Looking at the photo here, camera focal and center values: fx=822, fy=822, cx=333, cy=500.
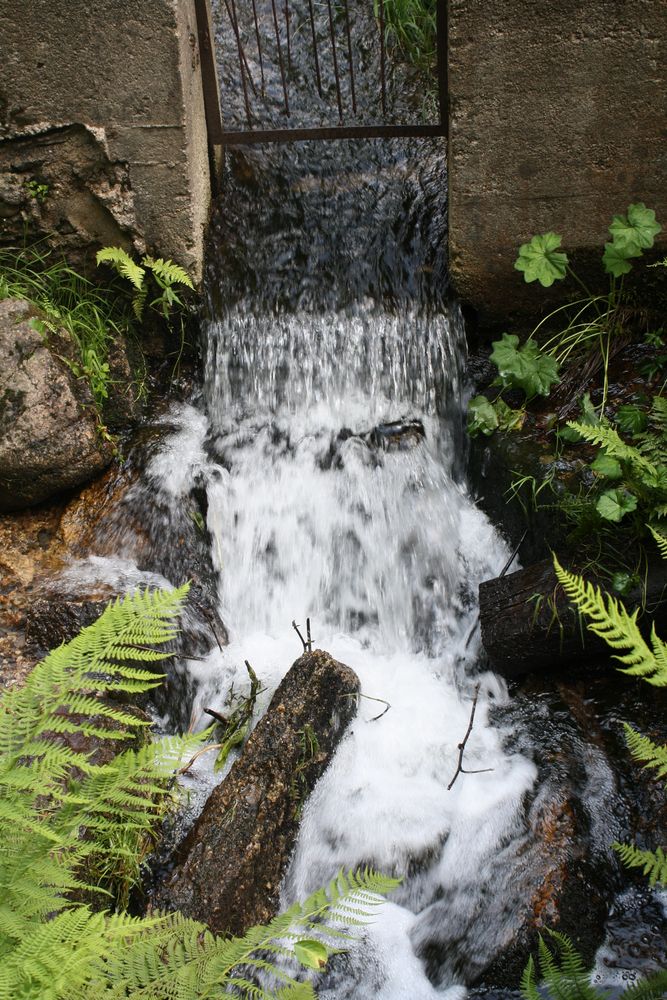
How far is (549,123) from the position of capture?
4035 mm

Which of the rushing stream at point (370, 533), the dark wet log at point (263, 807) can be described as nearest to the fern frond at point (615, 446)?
the rushing stream at point (370, 533)

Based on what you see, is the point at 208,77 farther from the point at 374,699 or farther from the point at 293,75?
the point at 374,699

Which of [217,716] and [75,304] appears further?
[75,304]

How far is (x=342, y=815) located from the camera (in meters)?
3.14

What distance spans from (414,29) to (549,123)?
230 cm

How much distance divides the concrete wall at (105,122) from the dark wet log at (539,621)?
2.57 metres

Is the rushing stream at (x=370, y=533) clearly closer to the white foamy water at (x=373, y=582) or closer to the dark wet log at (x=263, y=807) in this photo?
the white foamy water at (x=373, y=582)

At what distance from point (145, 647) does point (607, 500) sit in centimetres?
204

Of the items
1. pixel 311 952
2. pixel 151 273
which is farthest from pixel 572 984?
pixel 151 273

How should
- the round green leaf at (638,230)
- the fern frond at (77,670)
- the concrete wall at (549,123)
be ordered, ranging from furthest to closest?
the round green leaf at (638,230) → the concrete wall at (549,123) → the fern frond at (77,670)

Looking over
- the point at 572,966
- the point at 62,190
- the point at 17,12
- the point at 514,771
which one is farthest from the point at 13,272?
the point at 572,966

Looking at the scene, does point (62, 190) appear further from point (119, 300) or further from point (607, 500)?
point (607, 500)

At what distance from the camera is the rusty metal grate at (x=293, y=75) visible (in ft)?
15.8

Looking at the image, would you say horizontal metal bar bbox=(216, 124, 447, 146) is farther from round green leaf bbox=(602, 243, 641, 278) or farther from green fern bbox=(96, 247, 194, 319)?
round green leaf bbox=(602, 243, 641, 278)
